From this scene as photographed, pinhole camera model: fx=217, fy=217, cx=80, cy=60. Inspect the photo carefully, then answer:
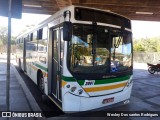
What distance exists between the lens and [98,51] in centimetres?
589

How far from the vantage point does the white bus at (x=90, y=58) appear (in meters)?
5.57

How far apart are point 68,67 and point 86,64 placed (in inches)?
19.5

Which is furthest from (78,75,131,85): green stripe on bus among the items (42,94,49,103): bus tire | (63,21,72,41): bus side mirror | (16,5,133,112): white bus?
(42,94,49,103): bus tire

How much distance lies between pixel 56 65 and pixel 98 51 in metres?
1.54

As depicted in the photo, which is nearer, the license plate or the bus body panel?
the bus body panel

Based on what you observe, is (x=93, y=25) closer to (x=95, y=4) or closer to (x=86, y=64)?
(x=86, y=64)

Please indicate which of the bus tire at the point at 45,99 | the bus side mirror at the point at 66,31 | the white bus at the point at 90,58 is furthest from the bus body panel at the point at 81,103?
the bus tire at the point at 45,99

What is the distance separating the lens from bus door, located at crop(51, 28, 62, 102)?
6281 mm

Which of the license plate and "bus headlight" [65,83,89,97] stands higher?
"bus headlight" [65,83,89,97]

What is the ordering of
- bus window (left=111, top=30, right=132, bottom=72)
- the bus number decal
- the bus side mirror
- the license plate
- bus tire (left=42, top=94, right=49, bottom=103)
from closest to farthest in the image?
the bus side mirror → the bus number decal → the license plate → bus window (left=111, top=30, right=132, bottom=72) → bus tire (left=42, top=94, right=49, bottom=103)

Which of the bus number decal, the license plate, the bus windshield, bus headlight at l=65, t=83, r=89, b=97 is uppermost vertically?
the bus windshield

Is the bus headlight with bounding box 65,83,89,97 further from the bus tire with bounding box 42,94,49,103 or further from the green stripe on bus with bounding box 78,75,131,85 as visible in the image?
the bus tire with bounding box 42,94,49,103

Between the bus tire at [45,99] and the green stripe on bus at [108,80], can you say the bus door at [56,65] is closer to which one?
the bus tire at [45,99]

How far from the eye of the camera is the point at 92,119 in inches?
240
